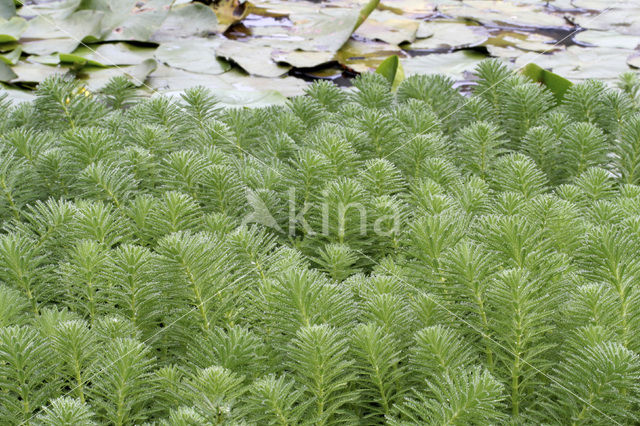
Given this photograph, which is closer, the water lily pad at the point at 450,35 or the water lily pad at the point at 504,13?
the water lily pad at the point at 450,35

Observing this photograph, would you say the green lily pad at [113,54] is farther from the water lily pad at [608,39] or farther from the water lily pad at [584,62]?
the water lily pad at [608,39]

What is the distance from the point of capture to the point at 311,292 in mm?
734

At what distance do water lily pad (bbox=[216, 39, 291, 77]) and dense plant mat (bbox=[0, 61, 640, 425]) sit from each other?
7.92ft

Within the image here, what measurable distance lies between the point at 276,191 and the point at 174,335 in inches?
14.0

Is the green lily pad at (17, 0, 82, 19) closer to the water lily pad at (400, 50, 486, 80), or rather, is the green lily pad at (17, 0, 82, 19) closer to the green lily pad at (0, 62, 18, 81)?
the green lily pad at (0, 62, 18, 81)

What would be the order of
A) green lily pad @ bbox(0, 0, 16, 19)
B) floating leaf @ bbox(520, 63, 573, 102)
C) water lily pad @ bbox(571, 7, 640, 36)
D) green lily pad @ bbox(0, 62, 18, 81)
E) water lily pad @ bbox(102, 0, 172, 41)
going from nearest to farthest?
floating leaf @ bbox(520, 63, 573, 102) → green lily pad @ bbox(0, 62, 18, 81) → water lily pad @ bbox(102, 0, 172, 41) → green lily pad @ bbox(0, 0, 16, 19) → water lily pad @ bbox(571, 7, 640, 36)

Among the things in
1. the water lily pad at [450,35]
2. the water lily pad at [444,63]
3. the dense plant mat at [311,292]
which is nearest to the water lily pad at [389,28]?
the water lily pad at [450,35]

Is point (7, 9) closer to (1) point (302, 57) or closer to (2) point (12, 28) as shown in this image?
(2) point (12, 28)

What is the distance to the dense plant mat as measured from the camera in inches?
27.4

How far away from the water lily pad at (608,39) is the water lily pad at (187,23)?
2038mm

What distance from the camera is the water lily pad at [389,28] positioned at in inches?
157

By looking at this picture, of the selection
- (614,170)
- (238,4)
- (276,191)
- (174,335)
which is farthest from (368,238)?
(238,4)

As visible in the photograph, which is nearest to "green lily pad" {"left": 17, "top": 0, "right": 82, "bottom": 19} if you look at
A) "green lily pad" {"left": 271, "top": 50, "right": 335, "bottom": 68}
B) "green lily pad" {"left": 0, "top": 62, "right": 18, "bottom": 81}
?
"green lily pad" {"left": 0, "top": 62, "right": 18, "bottom": 81}

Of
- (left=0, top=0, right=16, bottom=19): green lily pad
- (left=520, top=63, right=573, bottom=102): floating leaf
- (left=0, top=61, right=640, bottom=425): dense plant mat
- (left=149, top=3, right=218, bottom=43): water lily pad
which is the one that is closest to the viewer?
(left=0, top=61, right=640, bottom=425): dense plant mat
